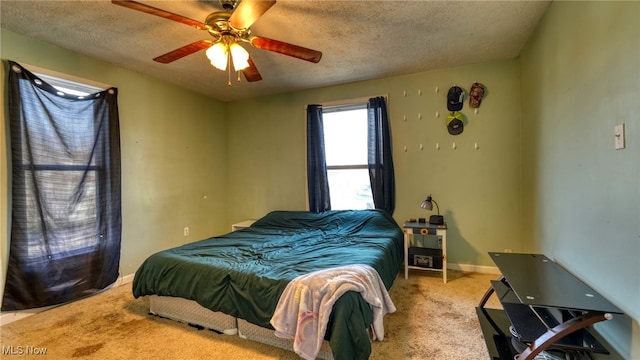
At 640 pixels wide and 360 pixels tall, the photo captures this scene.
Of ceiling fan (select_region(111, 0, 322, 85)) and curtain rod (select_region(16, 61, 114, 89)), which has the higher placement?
curtain rod (select_region(16, 61, 114, 89))

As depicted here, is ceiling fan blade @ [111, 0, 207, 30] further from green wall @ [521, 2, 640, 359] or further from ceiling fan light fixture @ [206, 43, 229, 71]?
green wall @ [521, 2, 640, 359]

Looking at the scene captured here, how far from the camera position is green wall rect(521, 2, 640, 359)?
48.3 inches

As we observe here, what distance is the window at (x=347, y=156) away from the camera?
12.7ft

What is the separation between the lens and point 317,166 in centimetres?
396

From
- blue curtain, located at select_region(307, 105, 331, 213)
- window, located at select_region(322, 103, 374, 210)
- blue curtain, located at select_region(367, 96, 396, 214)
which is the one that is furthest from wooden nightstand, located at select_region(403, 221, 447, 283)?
blue curtain, located at select_region(307, 105, 331, 213)

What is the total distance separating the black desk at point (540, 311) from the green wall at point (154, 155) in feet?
11.8

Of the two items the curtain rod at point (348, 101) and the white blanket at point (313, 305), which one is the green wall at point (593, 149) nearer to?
the white blanket at point (313, 305)

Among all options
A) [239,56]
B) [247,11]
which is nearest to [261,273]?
[239,56]

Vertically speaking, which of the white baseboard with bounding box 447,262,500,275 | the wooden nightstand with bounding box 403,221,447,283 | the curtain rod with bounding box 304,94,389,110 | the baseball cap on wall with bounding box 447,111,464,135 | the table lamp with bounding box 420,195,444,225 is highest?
the curtain rod with bounding box 304,94,389,110

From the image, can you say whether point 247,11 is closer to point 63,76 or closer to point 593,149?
point 593,149

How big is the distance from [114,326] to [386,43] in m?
→ 3.35

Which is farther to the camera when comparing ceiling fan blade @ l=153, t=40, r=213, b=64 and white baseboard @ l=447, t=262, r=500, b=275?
white baseboard @ l=447, t=262, r=500, b=275

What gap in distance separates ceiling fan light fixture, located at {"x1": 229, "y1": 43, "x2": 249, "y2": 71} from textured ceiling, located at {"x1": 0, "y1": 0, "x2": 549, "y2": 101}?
0.39 metres

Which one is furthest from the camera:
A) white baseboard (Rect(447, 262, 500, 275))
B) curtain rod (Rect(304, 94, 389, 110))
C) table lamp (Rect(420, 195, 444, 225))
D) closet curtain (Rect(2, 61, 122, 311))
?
curtain rod (Rect(304, 94, 389, 110))
